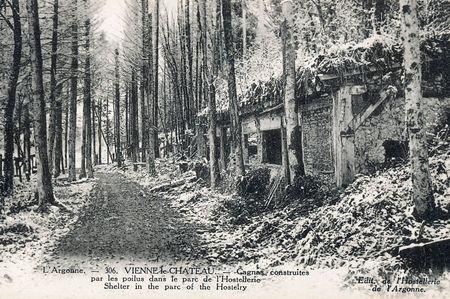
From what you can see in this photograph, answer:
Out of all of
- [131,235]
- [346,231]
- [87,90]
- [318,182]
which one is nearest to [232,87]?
[318,182]

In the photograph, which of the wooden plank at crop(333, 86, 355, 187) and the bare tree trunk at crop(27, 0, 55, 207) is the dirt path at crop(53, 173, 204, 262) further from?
the wooden plank at crop(333, 86, 355, 187)

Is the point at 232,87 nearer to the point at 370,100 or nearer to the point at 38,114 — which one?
the point at 370,100

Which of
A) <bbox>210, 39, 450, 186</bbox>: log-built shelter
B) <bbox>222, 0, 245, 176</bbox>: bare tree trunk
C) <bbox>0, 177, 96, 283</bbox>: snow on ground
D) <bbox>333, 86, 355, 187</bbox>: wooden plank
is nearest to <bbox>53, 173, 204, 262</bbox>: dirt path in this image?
<bbox>0, 177, 96, 283</bbox>: snow on ground

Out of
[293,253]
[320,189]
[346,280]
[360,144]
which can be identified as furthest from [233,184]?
[346,280]

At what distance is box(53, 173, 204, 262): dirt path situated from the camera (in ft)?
22.8

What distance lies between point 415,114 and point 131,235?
219 inches

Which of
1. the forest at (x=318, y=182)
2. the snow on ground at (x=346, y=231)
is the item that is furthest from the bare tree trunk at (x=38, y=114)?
the snow on ground at (x=346, y=231)

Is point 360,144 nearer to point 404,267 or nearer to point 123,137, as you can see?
point 404,267

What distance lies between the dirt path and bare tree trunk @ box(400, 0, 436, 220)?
362cm

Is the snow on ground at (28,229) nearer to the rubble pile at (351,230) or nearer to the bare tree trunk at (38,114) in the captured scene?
the bare tree trunk at (38,114)

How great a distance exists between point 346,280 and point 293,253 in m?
1.11

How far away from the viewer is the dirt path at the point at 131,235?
695cm

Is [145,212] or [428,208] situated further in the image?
[145,212]

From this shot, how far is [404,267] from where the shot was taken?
510cm
